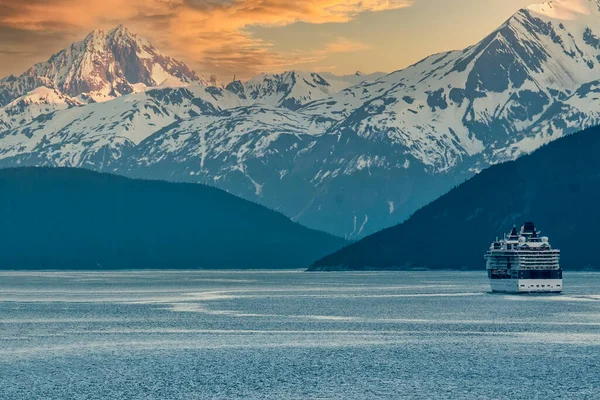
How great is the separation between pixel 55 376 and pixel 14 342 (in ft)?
131

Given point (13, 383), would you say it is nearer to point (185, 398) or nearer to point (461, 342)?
point (185, 398)

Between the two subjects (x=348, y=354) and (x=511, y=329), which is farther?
(x=511, y=329)

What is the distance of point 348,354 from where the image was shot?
161m

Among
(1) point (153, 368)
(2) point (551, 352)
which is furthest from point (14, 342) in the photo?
(2) point (551, 352)

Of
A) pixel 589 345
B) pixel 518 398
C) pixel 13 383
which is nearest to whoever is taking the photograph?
pixel 518 398

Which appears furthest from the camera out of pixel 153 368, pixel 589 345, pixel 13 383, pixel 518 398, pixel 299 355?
pixel 589 345

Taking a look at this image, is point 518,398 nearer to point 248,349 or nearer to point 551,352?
point 551,352

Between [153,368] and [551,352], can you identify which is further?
[551,352]

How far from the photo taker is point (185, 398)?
123 metres

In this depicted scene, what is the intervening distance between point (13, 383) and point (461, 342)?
7118 centimetres

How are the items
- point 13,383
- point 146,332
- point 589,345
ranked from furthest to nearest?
point 146,332, point 589,345, point 13,383

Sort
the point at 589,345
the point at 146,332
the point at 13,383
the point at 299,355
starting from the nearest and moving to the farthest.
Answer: the point at 13,383
the point at 299,355
the point at 589,345
the point at 146,332

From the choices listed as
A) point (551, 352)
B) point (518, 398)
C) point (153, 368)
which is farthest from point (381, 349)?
point (518, 398)

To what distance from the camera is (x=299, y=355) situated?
→ 160m
